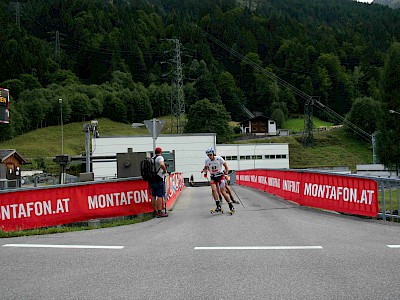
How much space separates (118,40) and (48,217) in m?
165

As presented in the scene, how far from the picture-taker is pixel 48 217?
10.9 meters

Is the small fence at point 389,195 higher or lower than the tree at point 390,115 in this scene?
lower

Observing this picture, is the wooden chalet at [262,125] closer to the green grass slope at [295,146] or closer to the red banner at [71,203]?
the green grass slope at [295,146]

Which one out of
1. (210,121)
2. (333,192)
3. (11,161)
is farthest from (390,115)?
(333,192)

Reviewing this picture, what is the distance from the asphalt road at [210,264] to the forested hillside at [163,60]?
11344cm

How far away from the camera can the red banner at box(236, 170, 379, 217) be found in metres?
11.5

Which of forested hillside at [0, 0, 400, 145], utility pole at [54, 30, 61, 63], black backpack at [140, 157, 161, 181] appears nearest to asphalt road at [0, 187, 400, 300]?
black backpack at [140, 157, 161, 181]

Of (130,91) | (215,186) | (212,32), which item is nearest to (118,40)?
(130,91)

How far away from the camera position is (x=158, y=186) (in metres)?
12.3

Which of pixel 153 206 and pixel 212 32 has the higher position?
pixel 212 32

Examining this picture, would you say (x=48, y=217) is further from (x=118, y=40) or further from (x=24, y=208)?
(x=118, y=40)

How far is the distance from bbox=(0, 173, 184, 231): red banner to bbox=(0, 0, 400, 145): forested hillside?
108733 millimetres

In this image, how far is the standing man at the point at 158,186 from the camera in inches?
482

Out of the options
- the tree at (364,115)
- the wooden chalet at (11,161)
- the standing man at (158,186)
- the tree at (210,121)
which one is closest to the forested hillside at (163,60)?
the tree at (364,115)
